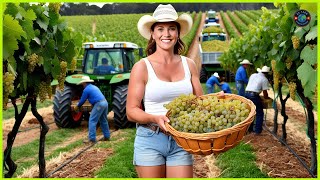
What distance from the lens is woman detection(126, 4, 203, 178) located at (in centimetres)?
292

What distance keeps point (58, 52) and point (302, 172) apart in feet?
11.7

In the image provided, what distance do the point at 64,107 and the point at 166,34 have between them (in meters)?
7.42

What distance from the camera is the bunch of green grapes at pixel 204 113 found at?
275 centimetres

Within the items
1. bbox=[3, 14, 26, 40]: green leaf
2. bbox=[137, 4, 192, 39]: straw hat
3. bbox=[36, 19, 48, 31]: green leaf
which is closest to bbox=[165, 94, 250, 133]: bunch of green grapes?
bbox=[137, 4, 192, 39]: straw hat

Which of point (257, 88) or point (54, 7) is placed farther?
point (257, 88)

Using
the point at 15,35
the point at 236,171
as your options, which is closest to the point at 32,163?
the point at 236,171

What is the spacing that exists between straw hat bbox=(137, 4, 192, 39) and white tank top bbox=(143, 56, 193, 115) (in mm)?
314

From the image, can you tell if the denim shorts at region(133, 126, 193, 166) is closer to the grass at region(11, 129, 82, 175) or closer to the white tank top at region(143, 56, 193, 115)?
the white tank top at region(143, 56, 193, 115)

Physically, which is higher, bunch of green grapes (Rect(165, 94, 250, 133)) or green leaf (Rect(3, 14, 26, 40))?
green leaf (Rect(3, 14, 26, 40))

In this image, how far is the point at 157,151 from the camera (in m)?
2.93

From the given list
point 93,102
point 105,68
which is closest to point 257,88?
point 93,102

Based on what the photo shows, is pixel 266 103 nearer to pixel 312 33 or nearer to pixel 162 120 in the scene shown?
pixel 312 33

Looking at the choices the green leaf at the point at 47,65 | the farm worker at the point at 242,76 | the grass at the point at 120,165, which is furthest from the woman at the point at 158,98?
the farm worker at the point at 242,76

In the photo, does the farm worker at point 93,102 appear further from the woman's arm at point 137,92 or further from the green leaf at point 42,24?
the woman's arm at point 137,92
